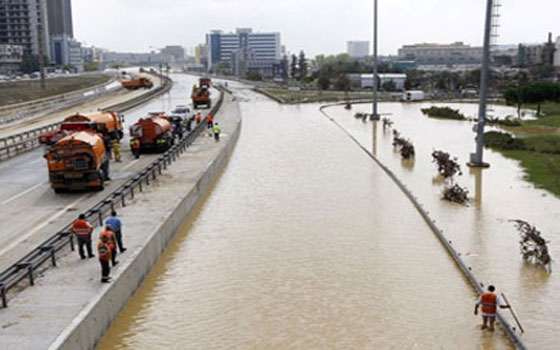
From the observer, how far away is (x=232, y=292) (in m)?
14.7

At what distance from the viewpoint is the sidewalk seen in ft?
34.7

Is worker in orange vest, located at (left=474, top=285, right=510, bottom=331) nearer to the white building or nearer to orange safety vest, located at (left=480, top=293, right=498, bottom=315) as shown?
orange safety vest, located at (left=480, top=293, right=498, bottom=315)

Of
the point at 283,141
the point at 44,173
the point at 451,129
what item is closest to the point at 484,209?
the point at 44,173

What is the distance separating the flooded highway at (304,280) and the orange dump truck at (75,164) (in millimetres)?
4424

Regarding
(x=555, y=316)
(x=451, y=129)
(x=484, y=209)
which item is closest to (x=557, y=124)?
(x=451, y=129)

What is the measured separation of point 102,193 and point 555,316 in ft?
55.1

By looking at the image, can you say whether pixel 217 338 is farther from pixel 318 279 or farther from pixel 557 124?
pixel 557 124

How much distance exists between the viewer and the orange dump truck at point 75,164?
22.7 metres

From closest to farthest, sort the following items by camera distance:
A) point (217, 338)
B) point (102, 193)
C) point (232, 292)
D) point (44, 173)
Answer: point (217, 338), point (232, 292), point (102, 193), point (44, 173)

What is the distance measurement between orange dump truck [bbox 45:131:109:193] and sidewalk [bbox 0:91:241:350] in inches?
94.8

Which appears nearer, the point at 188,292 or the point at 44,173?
the point at 188,292

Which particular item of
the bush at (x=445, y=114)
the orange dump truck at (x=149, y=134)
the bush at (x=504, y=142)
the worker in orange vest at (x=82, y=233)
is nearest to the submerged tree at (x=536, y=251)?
the worker in orange vest at (x=82, y=233)

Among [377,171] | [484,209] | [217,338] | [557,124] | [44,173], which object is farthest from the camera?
[557,124]

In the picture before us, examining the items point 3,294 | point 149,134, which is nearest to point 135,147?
point 149,134
